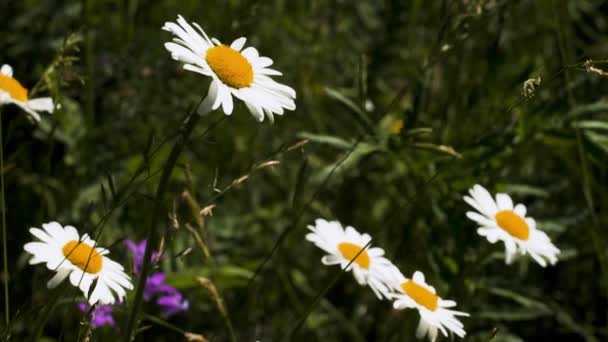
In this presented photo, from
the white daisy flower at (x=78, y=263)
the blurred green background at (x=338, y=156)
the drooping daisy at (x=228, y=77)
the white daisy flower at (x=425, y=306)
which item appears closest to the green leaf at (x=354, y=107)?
the blurred green background at (x=338, y=156)

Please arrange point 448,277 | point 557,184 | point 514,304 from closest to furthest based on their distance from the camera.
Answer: point 448,277 → point 514,304 → point 557,184

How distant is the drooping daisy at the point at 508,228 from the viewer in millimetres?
1653

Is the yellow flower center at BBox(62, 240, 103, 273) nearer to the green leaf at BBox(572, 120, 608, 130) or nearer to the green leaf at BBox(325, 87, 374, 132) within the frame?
the green leaf at BBox(325, 87, 374, 132)

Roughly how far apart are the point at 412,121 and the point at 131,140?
3.44ft

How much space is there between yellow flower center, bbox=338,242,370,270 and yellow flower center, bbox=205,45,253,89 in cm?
43

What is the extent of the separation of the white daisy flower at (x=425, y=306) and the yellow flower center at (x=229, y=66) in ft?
1.47

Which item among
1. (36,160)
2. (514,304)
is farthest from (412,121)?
(36,160)

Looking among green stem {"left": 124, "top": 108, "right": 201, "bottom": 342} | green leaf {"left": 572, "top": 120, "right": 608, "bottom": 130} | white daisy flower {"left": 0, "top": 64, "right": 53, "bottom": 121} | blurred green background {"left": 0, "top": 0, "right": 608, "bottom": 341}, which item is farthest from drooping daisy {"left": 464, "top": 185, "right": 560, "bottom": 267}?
white daisy flower {"left": 0, "top": 64, "right": 53, "bottom": 121}

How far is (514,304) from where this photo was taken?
2.33m

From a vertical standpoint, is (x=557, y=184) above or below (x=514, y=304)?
above

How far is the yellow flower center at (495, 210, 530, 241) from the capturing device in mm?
1689

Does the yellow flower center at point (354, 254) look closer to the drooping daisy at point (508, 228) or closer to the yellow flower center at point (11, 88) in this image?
the drooping daisy at point (508, 228)

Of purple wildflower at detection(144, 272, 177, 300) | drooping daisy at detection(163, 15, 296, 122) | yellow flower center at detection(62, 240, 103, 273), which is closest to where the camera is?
drooping daisy at detection(163, 15, 296, 122)

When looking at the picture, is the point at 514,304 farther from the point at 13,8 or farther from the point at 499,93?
the point at 13,8
